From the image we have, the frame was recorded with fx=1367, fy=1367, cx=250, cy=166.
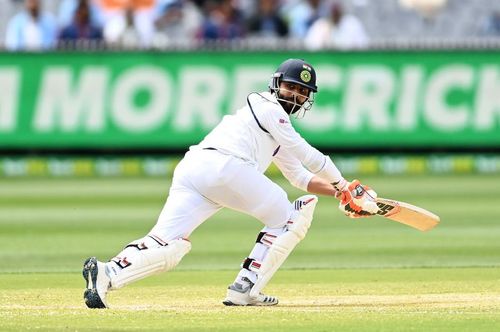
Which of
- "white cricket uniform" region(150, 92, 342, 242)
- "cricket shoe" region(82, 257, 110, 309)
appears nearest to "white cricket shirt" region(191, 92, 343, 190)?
"white cricket uniform" region(150, 92, 342, 242)

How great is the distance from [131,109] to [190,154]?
373 inches

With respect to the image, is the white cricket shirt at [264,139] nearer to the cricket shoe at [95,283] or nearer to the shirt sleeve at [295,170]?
the shirt sleeve at [295,170]

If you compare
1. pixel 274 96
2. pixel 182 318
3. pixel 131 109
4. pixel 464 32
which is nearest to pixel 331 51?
pixel 131 109

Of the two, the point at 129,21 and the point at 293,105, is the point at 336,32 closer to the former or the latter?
the point at 129,21

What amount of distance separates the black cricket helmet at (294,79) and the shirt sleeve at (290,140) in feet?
0.78

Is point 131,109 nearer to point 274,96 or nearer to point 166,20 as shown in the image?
point 166,20

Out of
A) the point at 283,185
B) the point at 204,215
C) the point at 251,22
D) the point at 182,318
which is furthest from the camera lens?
the point at 251,22

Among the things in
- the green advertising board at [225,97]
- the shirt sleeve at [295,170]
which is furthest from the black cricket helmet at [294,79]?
the green advertising board at [225,97]

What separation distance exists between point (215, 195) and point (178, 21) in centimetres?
1265

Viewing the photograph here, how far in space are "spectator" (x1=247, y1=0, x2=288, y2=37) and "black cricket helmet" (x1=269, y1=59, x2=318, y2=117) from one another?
11.2 m

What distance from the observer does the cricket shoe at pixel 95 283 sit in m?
7.24

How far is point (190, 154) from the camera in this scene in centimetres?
768

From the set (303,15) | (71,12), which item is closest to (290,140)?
(303,15)

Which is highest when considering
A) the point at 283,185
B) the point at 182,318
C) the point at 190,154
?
the point at 190,154
